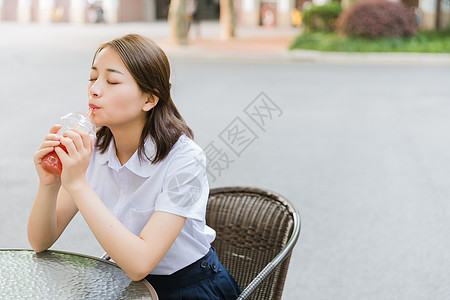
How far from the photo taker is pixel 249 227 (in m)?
2.96

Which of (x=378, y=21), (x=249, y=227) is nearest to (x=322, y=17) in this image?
(x=378, y=21)

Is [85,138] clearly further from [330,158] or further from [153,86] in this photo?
[330,158]

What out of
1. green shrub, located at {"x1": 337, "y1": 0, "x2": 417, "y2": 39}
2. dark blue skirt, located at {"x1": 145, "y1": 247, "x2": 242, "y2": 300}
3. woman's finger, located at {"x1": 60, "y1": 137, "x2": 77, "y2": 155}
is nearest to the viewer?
woman's finger, located at {"x1": 60, "y1": 137, "x2": 77, "y2": 155}

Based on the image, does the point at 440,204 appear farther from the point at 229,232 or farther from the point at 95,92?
the point at 95,92

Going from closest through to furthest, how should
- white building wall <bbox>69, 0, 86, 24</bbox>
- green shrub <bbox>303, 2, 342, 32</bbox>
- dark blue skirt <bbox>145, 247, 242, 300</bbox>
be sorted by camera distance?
dark blue skirt <bbox>145, 247, 242, 300</bbox>, green shrub <bbox>303, 2, 342, 32</bbox>, white building wall <bbox>69, 0, 86, 24</bbox>

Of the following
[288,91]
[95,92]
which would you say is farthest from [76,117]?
[288,91]

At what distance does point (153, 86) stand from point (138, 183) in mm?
361

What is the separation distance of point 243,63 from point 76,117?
14.6 metres

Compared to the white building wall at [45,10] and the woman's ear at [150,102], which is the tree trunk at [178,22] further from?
the white building wall at [45,10]

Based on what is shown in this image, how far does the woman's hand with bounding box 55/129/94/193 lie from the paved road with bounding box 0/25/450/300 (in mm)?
2355

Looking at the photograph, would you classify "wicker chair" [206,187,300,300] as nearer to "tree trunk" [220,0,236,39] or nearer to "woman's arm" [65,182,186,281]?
"woman's arm" [65,182,186,281]

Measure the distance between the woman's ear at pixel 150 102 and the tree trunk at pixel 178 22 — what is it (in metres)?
17.3

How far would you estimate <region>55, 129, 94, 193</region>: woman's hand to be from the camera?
1971 millimetres

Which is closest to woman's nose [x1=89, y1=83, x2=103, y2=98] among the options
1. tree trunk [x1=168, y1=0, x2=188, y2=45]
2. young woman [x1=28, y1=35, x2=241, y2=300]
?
young woman [x1=28, y1=35, x2=241, y2=300]
